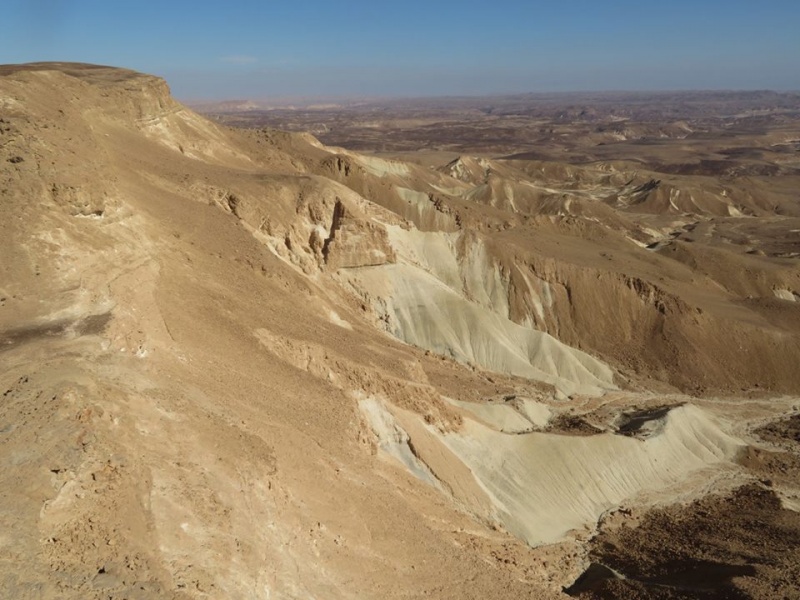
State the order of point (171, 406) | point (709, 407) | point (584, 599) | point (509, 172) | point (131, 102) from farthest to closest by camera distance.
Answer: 1. point (509, 172)
2. point (131, 102)
3. point (709, 407)
4. point (584, 599)
5. point (171, 406)

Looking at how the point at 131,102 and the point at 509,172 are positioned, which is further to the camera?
the point at 509,172

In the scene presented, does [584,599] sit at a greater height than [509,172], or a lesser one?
lesser

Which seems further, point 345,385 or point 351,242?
point 351,242

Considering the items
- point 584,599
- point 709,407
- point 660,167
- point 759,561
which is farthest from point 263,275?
point 660,167

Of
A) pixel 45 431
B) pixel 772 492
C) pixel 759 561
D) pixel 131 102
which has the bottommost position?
pixel 772 492

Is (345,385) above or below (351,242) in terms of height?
below

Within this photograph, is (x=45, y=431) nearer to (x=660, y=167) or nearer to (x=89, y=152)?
(x=89, y=152)

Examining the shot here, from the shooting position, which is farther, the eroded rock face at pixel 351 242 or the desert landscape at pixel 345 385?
the eroded rock face at pixel 351 242

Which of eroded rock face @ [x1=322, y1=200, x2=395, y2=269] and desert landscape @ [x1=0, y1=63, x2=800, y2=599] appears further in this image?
eroded rock face @ [x1=322, y1=200, x2=395, y2=269]
